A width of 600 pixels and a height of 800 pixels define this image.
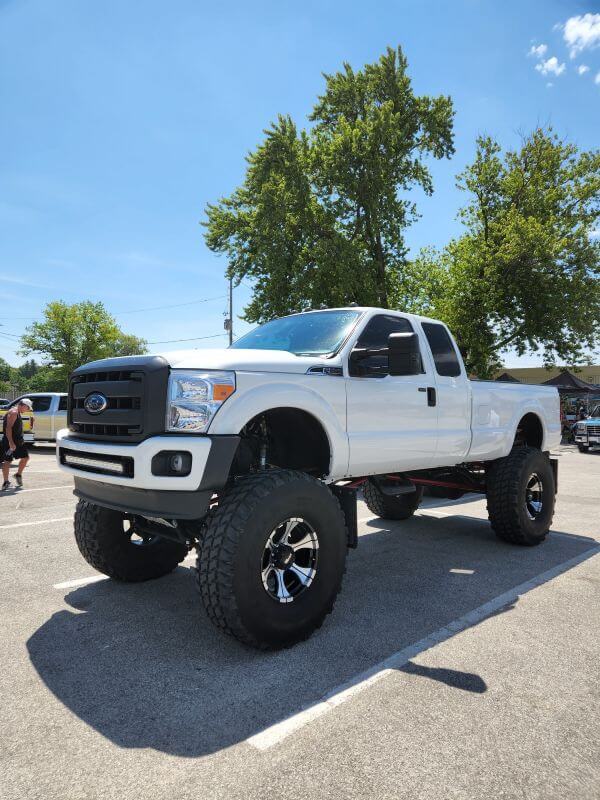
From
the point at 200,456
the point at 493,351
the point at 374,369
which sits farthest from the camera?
the point at 493,351

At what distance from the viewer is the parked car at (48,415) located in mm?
→ 16672

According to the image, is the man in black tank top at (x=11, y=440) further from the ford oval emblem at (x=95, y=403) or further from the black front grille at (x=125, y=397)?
the ford oval emblem at (x=95, y=403)

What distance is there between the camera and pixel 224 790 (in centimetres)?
201

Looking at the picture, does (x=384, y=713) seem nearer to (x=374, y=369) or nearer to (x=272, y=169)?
(x=374, y=369)

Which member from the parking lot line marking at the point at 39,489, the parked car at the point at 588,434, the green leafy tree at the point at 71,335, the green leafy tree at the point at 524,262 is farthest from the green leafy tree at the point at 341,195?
the green leafy tree at the point at 71,335

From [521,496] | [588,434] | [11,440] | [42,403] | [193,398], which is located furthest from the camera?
[588,434]

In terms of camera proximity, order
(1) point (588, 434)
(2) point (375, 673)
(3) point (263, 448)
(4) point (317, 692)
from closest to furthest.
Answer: (4) point (317, 692) → (2) point (375, 673) → (3) point (263, 448) → (1) point (588, 434)

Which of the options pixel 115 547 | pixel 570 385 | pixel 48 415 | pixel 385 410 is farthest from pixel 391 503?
pixel 570 385

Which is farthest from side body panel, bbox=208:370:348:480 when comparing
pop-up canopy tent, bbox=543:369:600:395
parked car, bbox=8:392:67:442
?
pop-up canopy tent, bbox=543:369:600:395

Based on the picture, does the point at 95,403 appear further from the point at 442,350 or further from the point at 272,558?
the point at 442,350

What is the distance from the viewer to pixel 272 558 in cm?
328

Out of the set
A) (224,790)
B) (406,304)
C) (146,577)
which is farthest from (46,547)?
(406,304)

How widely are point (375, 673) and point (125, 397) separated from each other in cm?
207

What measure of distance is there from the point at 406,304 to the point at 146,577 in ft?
77.4
